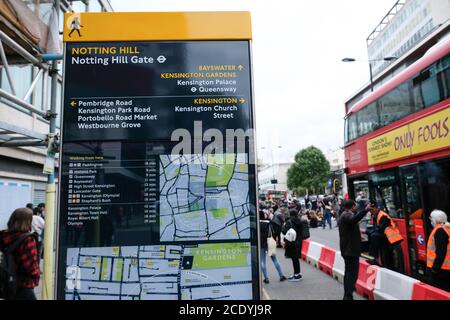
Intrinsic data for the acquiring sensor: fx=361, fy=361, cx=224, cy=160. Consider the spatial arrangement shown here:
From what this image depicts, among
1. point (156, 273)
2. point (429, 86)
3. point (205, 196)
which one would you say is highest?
point (429, 86)

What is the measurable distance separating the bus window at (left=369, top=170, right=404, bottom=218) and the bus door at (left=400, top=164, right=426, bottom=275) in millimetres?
260

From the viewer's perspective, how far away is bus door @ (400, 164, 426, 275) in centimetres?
703

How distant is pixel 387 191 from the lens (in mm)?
8289

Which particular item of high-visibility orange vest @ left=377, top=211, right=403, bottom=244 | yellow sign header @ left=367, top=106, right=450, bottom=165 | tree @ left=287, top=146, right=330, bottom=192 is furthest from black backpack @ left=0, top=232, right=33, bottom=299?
tree @ left=287, top=146, right=330, bottom=192

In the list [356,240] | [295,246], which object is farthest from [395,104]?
[295,246]

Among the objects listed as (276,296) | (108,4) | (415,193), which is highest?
(108,4)

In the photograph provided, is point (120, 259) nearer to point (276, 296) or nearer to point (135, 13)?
point (135, 13)

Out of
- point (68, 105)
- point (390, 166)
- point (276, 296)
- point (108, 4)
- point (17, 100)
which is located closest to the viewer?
point (68, 105)

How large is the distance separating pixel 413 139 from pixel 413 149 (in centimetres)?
20

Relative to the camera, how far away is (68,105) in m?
2.86

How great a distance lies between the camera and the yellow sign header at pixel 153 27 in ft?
9.53
